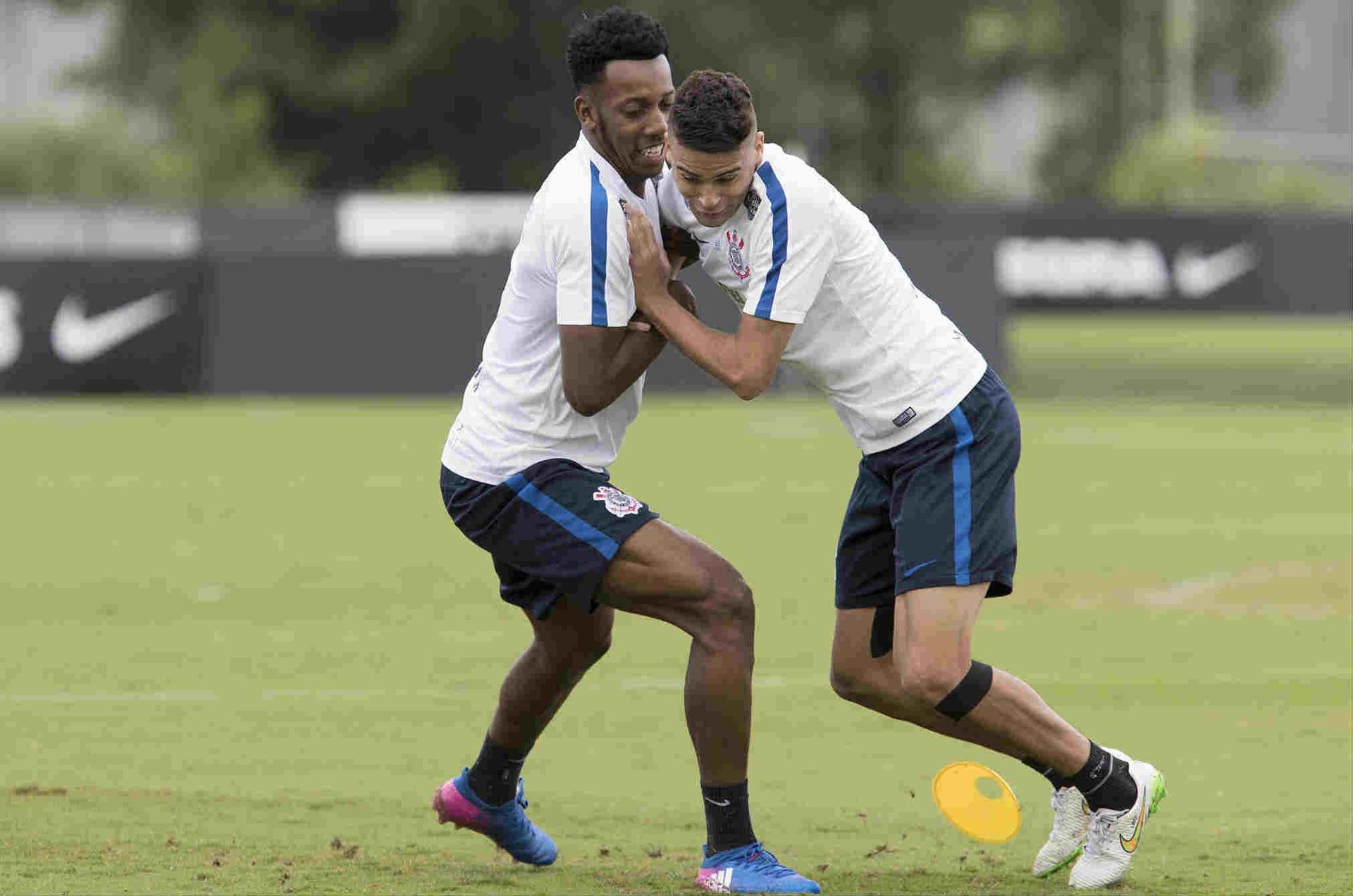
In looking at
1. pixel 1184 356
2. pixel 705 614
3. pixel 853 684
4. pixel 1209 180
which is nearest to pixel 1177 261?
pixel 1184 356

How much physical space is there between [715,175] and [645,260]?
1.07 feet

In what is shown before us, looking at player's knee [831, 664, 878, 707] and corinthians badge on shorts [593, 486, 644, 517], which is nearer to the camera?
corinthians badge on shorts [593, 486, 644, 517]

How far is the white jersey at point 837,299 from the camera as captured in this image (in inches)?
228

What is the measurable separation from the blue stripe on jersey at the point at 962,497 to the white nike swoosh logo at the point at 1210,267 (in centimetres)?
3049

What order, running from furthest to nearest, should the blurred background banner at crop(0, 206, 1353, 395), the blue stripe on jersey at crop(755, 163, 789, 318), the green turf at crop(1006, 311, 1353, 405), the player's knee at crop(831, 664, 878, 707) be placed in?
the green turf at crop(1006, 311, 1353, 405) → the blurred background banner at crop(0, 206, 1353, 395) → the player's knee at crop(831, 664, 878, 707) → the blue stripe on jersey at crop(755, 163, 789, 318)

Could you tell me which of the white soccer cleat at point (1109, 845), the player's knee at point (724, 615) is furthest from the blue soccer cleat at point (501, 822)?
the white soccer cleat at point (1109, 845)

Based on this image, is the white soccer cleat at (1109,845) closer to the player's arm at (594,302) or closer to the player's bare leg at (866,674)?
the player's bare leg at (866,674)

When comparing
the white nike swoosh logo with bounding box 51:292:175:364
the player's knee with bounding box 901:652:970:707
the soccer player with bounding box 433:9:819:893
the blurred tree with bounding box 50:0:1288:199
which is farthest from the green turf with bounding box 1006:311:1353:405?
the soccer player with bounding box 433:9:819:893

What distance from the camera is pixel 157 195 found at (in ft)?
153

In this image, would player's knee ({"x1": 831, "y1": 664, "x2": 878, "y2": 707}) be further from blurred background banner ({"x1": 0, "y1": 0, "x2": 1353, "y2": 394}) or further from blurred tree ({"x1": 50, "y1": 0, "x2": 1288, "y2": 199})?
blurred tree ({"x1": 50, "y1": 0, "x2": 1288, "y2": 199})

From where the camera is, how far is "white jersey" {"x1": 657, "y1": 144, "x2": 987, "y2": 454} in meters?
5.78

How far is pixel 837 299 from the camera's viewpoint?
5.96 metres

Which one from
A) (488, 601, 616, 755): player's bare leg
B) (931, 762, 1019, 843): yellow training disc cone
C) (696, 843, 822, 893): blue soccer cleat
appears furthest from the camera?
(488, 601, 616, 755): player's bare leg

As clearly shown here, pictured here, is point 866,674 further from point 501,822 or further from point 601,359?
point 601,359
